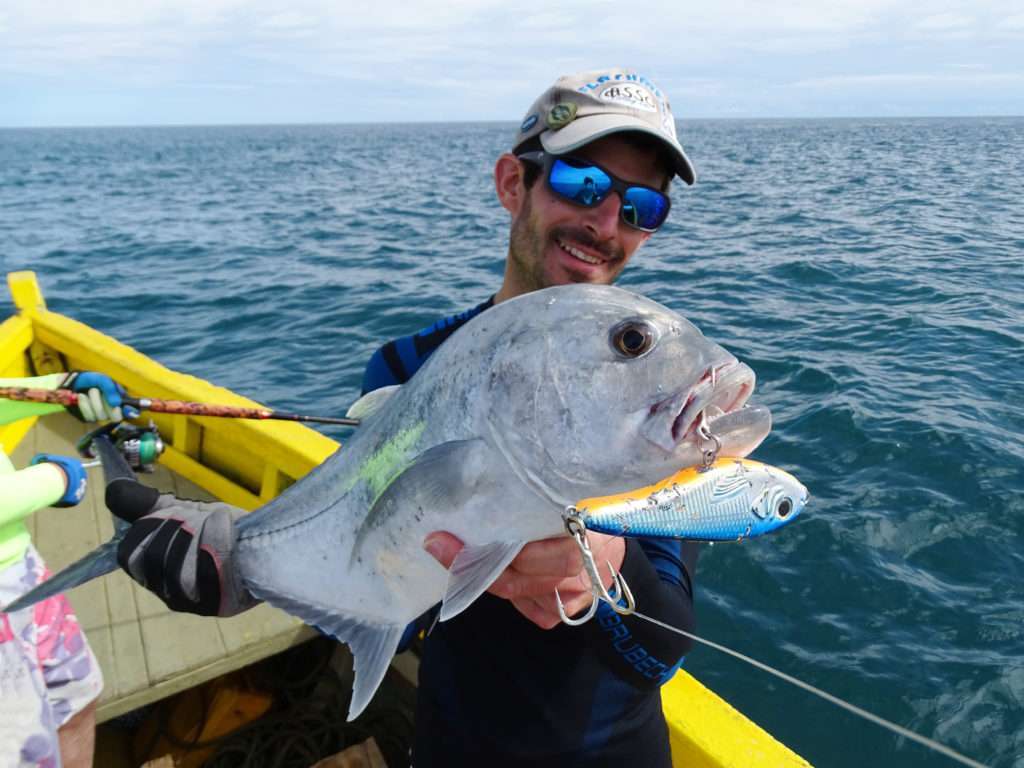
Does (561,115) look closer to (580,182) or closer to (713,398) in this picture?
(580,182)

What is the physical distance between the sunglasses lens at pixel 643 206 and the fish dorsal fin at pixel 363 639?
179 centimetres

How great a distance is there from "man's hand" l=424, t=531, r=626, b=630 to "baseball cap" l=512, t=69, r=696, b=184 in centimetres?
152

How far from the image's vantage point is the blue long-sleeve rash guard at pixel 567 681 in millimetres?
2148

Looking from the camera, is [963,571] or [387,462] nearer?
[387,462]

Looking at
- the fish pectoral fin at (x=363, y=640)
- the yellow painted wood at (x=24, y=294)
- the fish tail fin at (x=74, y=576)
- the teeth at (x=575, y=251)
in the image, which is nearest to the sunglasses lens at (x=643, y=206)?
the teeth at (x=575, y=251)

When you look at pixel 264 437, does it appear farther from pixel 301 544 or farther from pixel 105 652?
pixel 301 544

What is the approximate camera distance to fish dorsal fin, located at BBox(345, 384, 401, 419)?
2379 millimetres

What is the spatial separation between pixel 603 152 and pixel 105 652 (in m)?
3.49

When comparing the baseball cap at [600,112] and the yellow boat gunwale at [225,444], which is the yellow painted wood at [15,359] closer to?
the yellow boat gunwale at [225,444]

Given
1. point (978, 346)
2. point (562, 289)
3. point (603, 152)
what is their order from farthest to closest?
point (978, 346) < point (603, 152) < point (562, 289)

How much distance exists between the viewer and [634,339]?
1.77m

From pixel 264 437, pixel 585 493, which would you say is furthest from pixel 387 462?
pixel 264 437

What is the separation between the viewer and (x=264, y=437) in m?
4.67

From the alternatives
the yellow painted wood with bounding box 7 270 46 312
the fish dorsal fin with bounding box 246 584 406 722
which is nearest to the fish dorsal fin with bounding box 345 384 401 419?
the fish dorsal fin with bounding box 246 584 406 722
